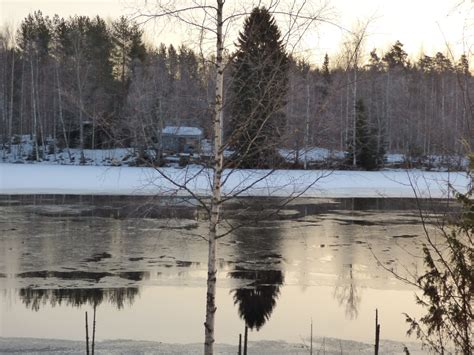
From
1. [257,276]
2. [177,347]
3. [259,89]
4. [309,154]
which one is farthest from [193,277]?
[259,89]

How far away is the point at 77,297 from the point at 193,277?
115 inches

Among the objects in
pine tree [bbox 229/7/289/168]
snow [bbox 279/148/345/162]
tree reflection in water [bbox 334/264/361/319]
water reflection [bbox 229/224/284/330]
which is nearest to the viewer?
pine tree [bbox 229/7/289/168]

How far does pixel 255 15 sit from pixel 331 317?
288 inches

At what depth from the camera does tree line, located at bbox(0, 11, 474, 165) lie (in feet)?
18.0

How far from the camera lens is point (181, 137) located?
532 cm

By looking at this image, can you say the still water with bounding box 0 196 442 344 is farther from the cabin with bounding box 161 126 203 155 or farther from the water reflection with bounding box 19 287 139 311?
the cabin with bounding box 161 126 203 155

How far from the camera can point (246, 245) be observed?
1858cm

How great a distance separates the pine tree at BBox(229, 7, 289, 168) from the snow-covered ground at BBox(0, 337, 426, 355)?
14.5 ft

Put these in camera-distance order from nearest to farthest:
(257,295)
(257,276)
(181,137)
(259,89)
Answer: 1. (181,137)
2. (259,89)
3. (257,295)
4. (257,276)

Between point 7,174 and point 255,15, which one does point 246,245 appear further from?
point 7,174

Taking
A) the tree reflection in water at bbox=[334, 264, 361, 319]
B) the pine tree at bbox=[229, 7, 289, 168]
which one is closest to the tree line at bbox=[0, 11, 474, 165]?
the pine tree at bbox=[229, 7, 289, 168]

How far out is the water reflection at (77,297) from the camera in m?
11.6

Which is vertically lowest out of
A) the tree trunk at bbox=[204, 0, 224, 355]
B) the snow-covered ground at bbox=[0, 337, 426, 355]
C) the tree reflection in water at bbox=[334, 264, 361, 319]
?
the snow-covered ground at bbox=[0, 337, 426, 355]

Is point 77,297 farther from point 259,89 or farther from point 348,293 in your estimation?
point 259,89
